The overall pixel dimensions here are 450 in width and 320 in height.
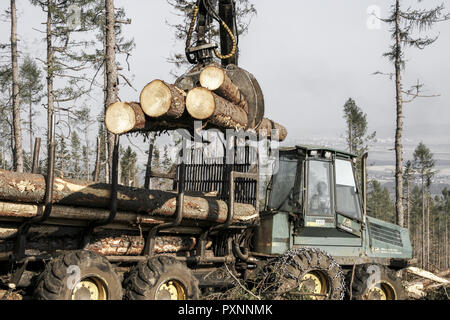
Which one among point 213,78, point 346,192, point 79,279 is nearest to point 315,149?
point 346,192

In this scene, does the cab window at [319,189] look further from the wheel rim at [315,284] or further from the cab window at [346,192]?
the wheel rim at [315,284]

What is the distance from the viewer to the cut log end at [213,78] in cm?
676

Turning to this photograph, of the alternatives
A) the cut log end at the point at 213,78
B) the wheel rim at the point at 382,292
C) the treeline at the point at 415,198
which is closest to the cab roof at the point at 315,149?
the cut log end at the point at 213,78

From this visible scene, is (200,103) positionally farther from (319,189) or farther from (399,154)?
(399,154)

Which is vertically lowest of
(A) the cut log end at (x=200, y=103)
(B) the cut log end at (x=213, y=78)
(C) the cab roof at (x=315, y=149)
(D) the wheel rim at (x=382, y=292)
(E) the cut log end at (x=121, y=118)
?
(D) the wheel rim at (x=382, y=292)

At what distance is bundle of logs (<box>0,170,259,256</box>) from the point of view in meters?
5.32

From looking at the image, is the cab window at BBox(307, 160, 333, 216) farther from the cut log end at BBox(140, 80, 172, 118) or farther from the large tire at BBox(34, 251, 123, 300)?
the large tire at BBox(34, 251, 123, 300)

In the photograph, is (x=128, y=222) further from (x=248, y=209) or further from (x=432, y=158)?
(x=432, y=158)

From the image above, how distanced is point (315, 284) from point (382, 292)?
1.41m

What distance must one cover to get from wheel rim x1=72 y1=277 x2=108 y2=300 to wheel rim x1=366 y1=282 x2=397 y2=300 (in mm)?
4595

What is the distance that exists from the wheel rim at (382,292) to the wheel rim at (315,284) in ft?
2.88

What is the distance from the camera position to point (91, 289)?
222 inches
